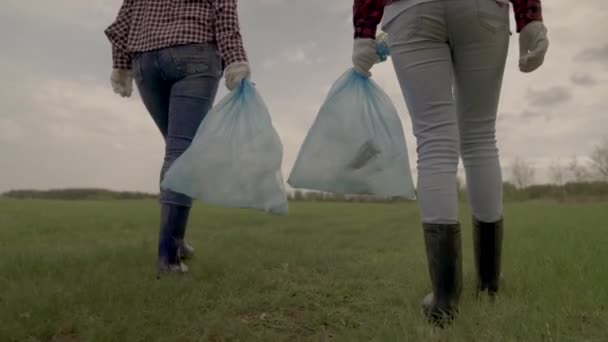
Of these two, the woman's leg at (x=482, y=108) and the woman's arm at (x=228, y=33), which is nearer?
the woman's leg at (x=482, y=108)

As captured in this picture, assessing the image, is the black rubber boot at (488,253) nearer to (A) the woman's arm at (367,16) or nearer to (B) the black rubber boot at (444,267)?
(B) the black rubber boot at (444,267)

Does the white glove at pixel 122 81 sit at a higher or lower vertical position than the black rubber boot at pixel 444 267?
higher

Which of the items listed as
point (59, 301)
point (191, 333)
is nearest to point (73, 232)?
point (59, 301)

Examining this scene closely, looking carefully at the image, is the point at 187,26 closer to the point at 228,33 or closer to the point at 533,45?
the point at 228,33

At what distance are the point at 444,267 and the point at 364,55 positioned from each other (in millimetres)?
912

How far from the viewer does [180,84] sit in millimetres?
2559

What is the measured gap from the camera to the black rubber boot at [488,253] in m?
1.90

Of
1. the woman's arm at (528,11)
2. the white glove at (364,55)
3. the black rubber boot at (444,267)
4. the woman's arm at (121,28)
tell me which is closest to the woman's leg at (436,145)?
the black rubber boot at (444,267)

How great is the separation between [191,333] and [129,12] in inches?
75.7

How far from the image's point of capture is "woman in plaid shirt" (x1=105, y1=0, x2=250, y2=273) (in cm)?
252

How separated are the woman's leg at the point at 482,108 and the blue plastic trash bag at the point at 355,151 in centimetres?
32

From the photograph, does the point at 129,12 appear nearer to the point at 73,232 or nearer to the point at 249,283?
the point at 249,283

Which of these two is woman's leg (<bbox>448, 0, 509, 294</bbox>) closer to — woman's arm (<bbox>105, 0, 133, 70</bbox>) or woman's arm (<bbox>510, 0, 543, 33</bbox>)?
woman's arm (<bbox>510, 0, 543, 33</bbox>)

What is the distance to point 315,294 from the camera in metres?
2.46
